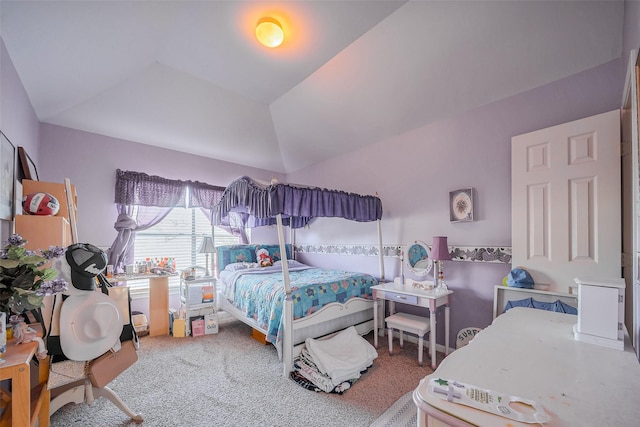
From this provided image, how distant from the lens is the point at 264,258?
14.8ft

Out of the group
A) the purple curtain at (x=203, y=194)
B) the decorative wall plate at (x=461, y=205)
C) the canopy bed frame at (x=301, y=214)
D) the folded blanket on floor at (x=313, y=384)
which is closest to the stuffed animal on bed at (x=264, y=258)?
the canopy bed frame at (x=301, y=214)

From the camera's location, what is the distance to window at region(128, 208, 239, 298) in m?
4.01

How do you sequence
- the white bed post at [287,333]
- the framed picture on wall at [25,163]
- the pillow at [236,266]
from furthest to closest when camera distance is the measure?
the pillow at [236,266] → the white bed post at [287,333] → the framed picture on wall at [25,163]

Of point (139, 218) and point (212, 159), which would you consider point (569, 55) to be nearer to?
point (212, 159)

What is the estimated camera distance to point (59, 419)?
1.95 metres

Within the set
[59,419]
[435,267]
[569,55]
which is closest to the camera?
[59,419]

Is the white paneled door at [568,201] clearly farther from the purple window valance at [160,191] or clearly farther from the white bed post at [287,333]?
the purple window valance at [160,191]

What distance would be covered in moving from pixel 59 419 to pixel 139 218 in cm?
256

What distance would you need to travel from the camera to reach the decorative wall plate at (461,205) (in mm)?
2939

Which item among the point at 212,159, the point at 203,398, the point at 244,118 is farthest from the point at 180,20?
the point at 203,398

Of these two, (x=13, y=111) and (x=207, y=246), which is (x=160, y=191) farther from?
(x=13, y=111)

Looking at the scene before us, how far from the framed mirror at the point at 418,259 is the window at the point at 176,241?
288 cm

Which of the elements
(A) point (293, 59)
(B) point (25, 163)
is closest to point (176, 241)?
(B) point (25, 163)

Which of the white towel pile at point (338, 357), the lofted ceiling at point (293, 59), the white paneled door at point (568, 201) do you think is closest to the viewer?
the white paneled door at point (568, 201)
